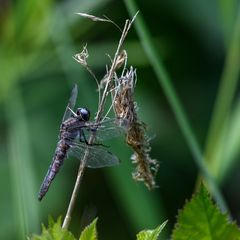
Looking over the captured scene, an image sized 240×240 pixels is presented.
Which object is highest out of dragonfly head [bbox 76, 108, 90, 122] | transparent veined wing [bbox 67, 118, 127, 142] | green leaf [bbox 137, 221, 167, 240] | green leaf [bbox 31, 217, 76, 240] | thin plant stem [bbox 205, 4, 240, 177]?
dragonfly head [bbox 76, 108, 90, 122]

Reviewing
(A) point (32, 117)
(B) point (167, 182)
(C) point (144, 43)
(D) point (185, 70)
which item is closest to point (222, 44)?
(D) point (185, 70)

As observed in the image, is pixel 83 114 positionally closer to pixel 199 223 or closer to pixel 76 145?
pixel 76 145

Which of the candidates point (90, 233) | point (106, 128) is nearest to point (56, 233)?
point (90, 233)

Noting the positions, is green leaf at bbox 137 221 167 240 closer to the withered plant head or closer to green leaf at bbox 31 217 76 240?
green leaf at bbox 31 217 76 240

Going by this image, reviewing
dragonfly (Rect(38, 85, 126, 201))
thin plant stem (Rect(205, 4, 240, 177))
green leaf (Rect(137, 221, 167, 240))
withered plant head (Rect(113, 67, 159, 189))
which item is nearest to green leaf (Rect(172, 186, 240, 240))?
green leaf (Rect(137, 221, 167, 240))

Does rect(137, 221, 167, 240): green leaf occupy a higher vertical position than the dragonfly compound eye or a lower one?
lower

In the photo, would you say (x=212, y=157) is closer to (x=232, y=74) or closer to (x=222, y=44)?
(x=232, y=74)
